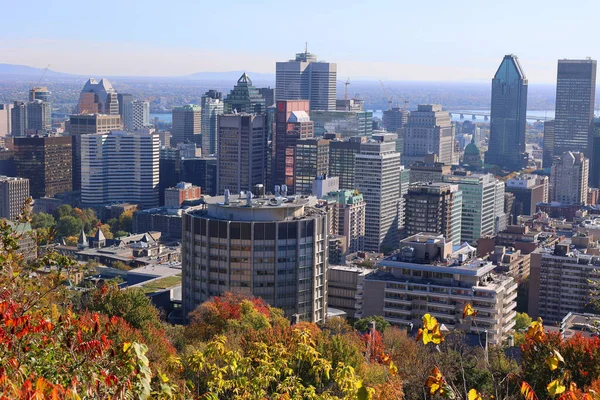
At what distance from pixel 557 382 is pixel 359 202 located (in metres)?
74.1

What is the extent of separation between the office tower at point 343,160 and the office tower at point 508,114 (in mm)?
58948

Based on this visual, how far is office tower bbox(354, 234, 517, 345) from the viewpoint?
40.0m

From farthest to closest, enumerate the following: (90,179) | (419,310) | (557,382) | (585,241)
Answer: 1. (90,179)
2. (585,241)
3. (419,310)
4. (557,382)

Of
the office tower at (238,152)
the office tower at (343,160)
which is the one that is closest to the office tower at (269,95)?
the office tower at (343,160)

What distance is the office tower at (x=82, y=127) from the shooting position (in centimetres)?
10744

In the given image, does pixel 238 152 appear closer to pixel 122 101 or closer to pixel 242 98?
pixel 242 98

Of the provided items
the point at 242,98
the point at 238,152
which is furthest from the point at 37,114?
the point at 238,152

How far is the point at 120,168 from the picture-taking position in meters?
101

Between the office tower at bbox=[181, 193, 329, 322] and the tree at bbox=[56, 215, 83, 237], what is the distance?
48.3 meters

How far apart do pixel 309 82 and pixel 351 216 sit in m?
68.3

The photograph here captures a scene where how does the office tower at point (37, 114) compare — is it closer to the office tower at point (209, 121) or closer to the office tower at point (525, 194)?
the office tower at point (209, 121)

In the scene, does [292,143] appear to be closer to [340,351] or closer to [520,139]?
[520,139]

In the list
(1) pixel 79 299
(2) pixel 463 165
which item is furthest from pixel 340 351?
(2) pixel 463 165

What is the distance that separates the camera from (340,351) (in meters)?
22.8
